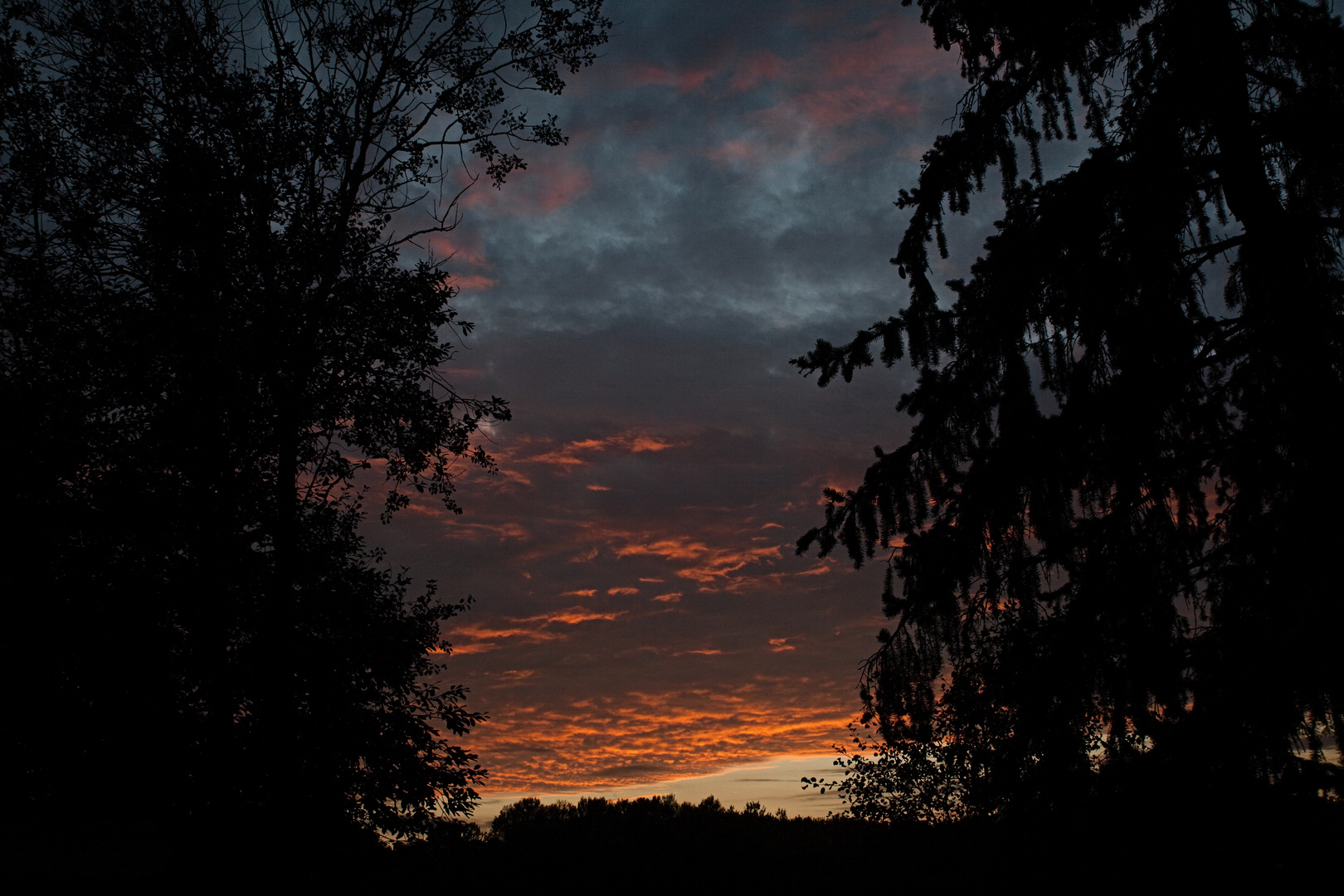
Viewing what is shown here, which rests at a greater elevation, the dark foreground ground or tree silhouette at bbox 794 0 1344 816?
tree silhouette at bbox 794 0 1344 816

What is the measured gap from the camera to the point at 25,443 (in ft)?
31.9

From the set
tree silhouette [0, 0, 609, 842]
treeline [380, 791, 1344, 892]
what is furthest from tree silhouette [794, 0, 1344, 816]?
tree silhouette [0, 0, 609, 842]

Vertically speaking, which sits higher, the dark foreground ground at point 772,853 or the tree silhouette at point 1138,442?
the tree silhouette at point 1138,442

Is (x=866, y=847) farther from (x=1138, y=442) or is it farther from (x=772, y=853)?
(x=1138, y=442)

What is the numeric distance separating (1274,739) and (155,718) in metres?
11.0

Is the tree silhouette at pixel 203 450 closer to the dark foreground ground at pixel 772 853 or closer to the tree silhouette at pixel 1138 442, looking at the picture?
the dark foreground ground at pixel 772 853

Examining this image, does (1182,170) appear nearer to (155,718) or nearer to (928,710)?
(928,710)

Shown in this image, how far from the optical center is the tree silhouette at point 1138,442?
6461 millimetres

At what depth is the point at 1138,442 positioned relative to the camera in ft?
24.6

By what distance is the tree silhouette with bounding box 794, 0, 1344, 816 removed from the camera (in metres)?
6.46

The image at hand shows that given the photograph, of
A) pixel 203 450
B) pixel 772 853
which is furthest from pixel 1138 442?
pixel 772 853

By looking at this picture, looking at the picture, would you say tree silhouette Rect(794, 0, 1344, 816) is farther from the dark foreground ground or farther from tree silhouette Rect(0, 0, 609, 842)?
tree silhouette Rect(0, 0, 609, 842)

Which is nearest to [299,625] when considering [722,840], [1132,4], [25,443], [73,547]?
[73,547]

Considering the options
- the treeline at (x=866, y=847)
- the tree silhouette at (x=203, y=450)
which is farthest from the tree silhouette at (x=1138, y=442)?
the tree silhouette at (x=203, y=450)
